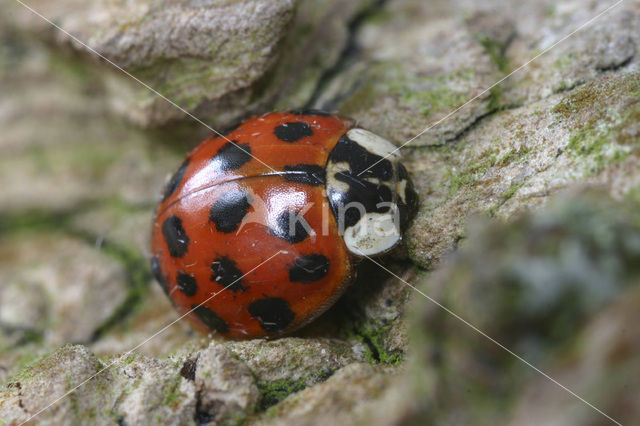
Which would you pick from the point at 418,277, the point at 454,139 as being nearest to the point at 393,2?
the point at 454,139

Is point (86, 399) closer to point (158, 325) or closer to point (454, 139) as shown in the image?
point (158, 325)

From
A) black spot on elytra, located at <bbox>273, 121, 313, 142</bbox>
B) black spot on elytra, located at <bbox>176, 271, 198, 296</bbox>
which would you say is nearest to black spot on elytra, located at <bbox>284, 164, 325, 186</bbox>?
black spot on elytra, located at <bbox>273, 121, 313, 142</bbox>

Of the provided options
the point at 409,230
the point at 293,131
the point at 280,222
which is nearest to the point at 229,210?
the point at 280,222

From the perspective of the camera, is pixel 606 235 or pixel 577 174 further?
pixel 577 174

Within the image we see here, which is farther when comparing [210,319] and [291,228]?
[210,319]

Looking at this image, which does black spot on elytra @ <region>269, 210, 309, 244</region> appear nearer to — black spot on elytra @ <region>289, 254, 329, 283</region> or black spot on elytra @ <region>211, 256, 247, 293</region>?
black spot on elytra @ <region>289, 254, 329, 283</region>

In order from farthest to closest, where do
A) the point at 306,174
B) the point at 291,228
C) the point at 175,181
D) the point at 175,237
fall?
the point at 175,181 < the point at 175,237 < the point at 306,174 < the point at 291,228

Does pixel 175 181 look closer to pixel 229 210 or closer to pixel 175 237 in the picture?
pixel 175 237
